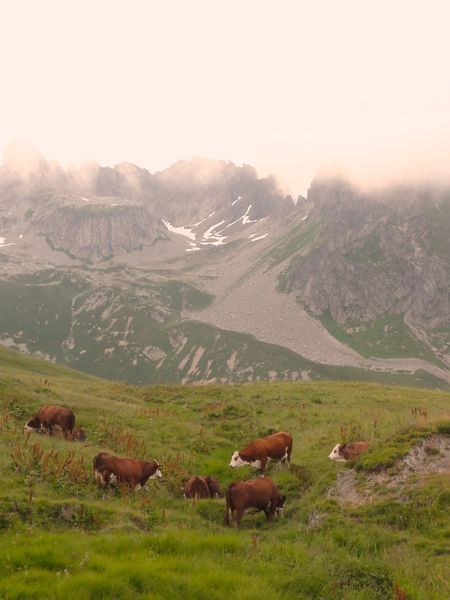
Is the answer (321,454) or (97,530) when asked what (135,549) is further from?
(321,454)

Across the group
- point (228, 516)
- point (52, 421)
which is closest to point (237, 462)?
point (228, 516)

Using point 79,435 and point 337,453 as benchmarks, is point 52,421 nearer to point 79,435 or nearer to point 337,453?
point 79,435

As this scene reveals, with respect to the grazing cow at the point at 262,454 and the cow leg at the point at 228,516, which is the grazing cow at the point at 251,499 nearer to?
the cow leg at the point at 228,516

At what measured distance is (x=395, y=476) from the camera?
55.7ft

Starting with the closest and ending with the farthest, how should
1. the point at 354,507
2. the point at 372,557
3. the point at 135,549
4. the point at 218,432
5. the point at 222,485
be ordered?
the point at 135,549 → the point at 372,557 → the point at 354,507 → the point at 222,485 → the point at 218,432

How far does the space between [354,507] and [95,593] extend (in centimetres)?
990

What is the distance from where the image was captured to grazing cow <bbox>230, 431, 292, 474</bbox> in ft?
72.3

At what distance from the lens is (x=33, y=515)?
502 inches

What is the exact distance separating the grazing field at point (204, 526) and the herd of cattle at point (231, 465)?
1.72 ft

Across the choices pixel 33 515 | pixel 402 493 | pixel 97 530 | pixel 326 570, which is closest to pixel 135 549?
pixel 97 530

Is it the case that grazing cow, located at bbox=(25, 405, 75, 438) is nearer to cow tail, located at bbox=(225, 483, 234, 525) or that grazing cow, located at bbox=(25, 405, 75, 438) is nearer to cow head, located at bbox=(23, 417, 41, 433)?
cow head, located at bbox=(23, 417, 41, 433)

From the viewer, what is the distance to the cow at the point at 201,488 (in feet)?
61.7

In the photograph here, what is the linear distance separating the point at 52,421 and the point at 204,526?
12707 millimetres

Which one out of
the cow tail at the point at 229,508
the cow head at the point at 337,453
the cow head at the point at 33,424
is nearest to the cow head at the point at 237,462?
the cow head at the point at 337,453
